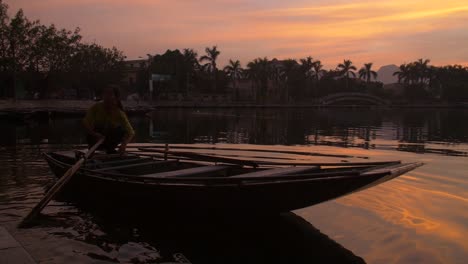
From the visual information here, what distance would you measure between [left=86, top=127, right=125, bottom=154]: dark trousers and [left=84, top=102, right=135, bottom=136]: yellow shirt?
110 mm

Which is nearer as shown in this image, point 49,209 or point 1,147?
point 49,209

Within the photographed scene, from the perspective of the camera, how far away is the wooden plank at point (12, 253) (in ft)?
16.8

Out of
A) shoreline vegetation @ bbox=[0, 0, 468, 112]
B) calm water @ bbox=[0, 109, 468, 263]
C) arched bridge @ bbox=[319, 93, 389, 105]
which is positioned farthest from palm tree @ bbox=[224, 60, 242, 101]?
calm water @ bbox=[0, 109, 468, 263]

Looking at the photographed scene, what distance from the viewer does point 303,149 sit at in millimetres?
20688

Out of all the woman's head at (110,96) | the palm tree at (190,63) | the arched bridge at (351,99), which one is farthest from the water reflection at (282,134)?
the arched bridge at (351,99)

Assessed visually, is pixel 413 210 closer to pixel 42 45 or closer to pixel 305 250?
pixel 305 250

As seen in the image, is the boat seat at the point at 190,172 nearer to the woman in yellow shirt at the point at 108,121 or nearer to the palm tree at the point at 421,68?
the woman in yellow shirt at the point at 108,121

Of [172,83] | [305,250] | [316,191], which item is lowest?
[305,250]

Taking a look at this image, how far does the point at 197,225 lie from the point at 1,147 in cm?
1568

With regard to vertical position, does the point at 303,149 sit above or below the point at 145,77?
below

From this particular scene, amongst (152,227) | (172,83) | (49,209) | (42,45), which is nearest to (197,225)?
(152,227)

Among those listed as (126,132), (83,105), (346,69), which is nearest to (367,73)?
(346,69)

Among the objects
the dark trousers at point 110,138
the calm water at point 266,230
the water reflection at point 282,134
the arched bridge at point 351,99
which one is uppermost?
the arched bridge at point 351,99

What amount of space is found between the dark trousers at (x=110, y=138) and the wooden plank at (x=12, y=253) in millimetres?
4686
